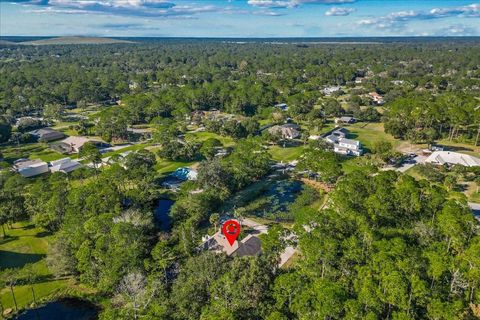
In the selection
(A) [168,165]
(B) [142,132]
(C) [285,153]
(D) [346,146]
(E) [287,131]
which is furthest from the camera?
(B) [142,132]

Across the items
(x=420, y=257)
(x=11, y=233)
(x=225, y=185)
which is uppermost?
(x=420, y=257)

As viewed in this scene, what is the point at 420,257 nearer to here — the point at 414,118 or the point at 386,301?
the point at 386,301

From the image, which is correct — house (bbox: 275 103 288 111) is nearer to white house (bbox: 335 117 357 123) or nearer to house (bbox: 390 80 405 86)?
white house (bbox: 335 117 357 123)

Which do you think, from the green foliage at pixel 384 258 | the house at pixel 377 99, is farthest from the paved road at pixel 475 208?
the house at pixel 377 99

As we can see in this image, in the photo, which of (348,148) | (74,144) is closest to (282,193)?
(348,148)

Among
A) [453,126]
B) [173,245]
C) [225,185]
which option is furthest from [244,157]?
[453,126]

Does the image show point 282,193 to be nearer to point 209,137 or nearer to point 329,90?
point 209,137
